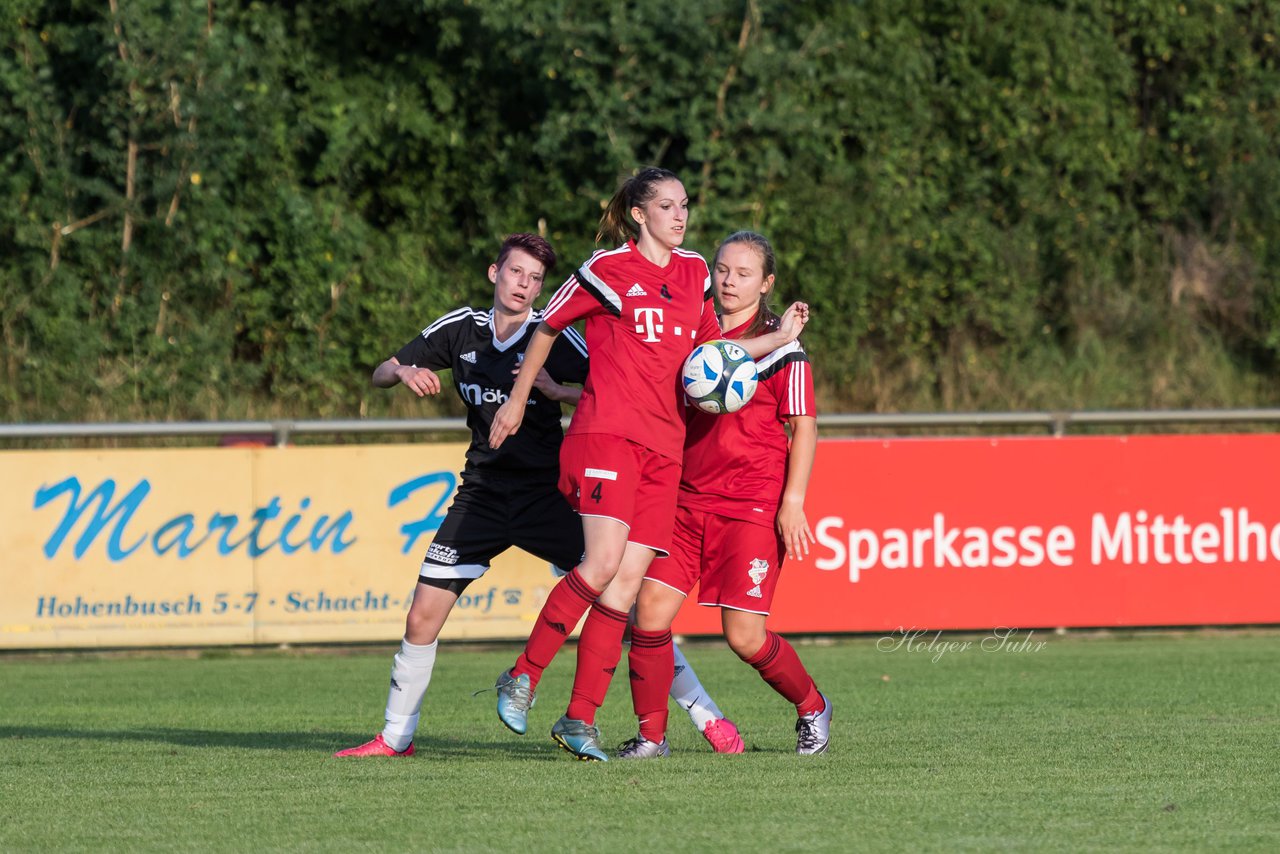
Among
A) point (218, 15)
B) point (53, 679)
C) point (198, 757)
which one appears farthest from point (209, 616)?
point (218, 15)

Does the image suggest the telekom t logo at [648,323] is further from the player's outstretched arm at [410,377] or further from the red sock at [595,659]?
the red sock at [595,659]

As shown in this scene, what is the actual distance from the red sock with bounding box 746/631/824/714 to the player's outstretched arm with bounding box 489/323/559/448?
1.20 metres

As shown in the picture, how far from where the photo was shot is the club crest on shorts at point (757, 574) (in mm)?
5543

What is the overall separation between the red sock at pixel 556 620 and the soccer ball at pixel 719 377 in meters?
0.73

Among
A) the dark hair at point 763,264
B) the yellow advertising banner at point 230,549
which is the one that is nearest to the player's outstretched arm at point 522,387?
the dark hair at point 763,264

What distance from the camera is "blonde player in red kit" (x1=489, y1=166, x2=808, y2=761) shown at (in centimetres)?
529

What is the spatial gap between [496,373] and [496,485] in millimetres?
413

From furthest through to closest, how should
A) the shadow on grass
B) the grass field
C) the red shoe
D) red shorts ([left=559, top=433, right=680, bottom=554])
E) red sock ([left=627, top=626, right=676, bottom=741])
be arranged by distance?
the shadow on grass < the red shoe < red sock ([left=627, top=626, right=676, bottom=741]) < red shorts ([left=559, top=433, right=680, bottom=554]) < the grass field

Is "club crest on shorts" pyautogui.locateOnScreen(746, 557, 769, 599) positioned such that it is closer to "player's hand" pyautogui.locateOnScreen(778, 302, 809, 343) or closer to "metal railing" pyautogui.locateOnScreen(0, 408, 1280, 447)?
"player's hand" pyautogui.locateOnScreen(778, 302, 809, 343)

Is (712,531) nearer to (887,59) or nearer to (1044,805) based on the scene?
(1044,805)

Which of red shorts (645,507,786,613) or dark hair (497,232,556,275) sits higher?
dark hair (497,232,556,275)

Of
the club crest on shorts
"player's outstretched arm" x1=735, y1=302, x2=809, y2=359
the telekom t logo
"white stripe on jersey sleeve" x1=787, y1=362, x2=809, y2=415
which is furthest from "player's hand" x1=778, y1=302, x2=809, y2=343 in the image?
the club crest on shorts

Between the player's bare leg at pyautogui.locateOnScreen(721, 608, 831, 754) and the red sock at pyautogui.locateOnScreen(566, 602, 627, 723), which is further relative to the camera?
the player's bare leg at pyautogui.locateOnScreen(721, 608, 831, 754)

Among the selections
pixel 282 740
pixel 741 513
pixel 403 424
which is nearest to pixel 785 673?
pixel 741 513
